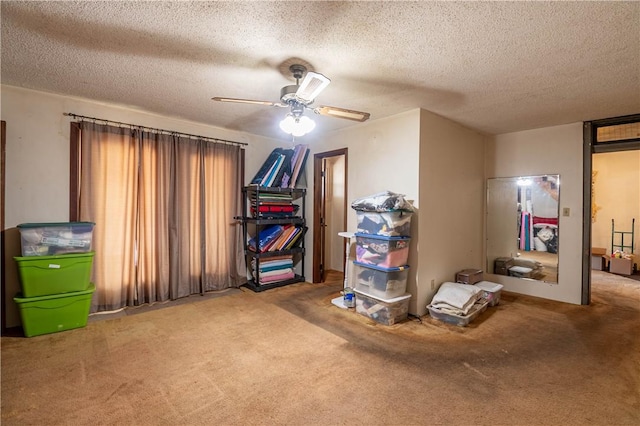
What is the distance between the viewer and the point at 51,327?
108 inches

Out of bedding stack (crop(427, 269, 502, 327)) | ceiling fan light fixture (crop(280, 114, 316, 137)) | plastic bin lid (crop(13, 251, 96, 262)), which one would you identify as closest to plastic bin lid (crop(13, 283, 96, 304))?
plastic bin lid (crop(13, 251, 96, 262))

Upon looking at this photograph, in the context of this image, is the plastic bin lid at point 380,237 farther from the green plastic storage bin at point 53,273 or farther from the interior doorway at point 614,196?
the interior doorway at point 614,196

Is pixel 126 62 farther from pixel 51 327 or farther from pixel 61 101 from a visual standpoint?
pixel 51 327

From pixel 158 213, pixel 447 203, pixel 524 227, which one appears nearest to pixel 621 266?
pixel 524 227

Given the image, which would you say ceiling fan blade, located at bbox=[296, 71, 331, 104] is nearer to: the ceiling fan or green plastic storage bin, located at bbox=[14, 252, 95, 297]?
the ceiling fan

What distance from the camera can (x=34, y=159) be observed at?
9.62 feet

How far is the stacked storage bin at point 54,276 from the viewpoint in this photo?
2.63 metres

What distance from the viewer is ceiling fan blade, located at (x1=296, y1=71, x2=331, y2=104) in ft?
6.10

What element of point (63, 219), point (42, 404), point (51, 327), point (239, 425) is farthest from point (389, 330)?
point (63, 219)

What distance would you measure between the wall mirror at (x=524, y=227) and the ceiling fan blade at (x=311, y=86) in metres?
3.61

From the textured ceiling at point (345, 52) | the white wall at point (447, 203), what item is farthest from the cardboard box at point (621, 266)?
the textured ceiling at point (345, 52)

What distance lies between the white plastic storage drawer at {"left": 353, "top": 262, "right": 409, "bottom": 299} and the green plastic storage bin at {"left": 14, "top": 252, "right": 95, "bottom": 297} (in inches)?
110

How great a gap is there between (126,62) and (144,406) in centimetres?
247

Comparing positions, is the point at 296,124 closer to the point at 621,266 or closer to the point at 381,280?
the point at 381,280
